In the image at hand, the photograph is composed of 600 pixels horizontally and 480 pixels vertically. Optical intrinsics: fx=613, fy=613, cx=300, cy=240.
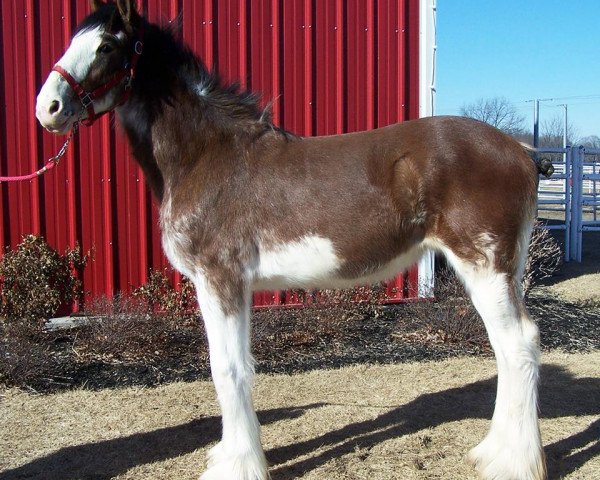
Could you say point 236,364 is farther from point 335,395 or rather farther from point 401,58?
point 401,58

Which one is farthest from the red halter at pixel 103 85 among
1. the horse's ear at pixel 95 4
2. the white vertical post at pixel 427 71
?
the white vertical post at pixel 427 71

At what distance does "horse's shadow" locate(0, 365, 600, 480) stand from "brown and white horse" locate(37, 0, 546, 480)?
0.53 metres

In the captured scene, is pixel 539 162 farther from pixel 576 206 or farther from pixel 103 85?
pixel 576 206

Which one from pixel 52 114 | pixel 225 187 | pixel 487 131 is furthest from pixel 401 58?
pixel 52 114

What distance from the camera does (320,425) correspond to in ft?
14.5

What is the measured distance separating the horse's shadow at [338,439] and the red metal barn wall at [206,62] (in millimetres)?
2643

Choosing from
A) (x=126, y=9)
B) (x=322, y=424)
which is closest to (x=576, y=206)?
(x=322, y=424)

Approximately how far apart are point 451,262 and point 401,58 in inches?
176

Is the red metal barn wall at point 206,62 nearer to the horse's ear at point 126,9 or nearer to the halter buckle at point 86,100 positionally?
the horse's ear at point 126,9

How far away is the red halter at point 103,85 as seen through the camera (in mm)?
3324

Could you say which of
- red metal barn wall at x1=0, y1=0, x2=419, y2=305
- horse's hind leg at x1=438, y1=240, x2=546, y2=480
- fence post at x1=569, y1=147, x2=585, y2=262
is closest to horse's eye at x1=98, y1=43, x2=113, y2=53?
horse's hind leg at x1=438, y1=240, x2=546, y2=480

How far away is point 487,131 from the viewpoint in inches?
139

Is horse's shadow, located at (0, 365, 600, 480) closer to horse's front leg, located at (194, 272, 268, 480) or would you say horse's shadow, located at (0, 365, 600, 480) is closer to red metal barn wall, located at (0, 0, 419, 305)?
horse's front leg, located at (194, 272, 268, 480)

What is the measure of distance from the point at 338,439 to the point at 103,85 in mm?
2712
